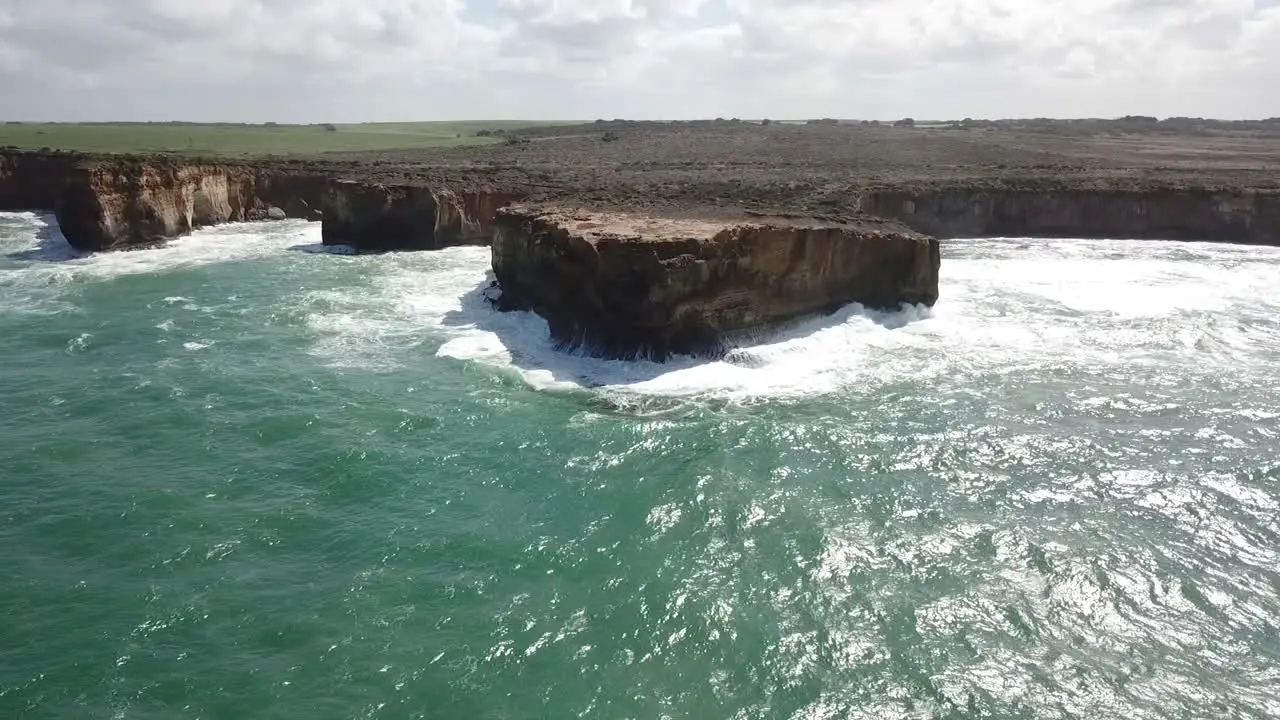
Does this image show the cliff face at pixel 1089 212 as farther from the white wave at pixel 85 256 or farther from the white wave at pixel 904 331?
the white wave at pixel 85 256

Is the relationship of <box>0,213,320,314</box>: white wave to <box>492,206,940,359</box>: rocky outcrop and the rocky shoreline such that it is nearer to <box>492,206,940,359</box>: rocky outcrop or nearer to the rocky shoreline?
the rocky shoreline

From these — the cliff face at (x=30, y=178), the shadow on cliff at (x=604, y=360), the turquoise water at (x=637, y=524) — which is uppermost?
the cliff face at (x=30, y=178)

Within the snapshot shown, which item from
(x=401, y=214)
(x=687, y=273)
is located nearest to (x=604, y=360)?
(x=687, y=273)

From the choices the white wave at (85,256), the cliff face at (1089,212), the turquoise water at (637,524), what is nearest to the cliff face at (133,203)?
the white wave at (85,256)

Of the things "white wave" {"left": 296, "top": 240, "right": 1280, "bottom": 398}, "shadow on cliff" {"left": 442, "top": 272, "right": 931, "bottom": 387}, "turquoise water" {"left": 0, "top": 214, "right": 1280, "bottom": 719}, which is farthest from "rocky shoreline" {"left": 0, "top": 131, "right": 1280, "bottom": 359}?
"turquoise water" {"left": 0, "top": 214, "right": 1280, "bottom": 719}

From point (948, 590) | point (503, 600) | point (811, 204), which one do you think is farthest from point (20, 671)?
point (811, 204)

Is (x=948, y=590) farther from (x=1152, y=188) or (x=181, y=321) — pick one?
(x=1152, y=188)
